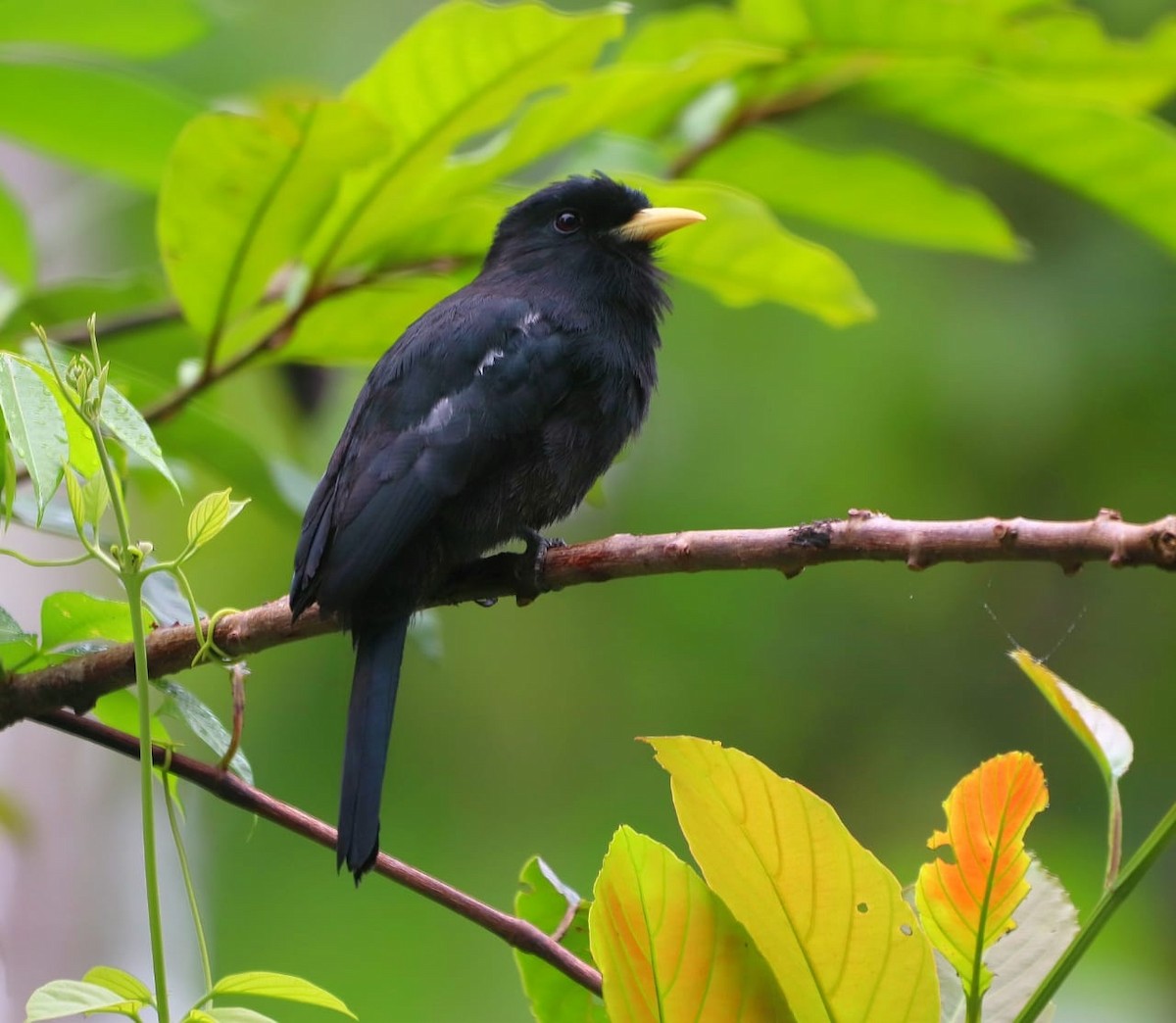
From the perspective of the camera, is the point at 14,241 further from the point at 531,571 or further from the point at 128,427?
the point at 128,427

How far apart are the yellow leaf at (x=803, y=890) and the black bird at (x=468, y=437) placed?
21.8 inches

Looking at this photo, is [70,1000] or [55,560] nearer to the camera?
[70,1000]

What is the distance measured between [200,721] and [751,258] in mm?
1110

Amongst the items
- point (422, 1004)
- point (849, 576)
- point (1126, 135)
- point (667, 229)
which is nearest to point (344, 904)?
point (422, 1004)

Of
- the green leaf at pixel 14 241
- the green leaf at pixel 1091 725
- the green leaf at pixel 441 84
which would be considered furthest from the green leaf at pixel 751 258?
the green leaf at pixel 1091 725

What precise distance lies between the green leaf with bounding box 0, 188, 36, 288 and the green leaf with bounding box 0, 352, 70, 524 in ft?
4.22

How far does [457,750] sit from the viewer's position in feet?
11.6

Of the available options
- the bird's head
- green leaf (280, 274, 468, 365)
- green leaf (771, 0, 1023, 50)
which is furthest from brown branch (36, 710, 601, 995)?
green leaf (771, 0, 1023, 50)

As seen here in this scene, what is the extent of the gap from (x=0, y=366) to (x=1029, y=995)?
0.88 metres

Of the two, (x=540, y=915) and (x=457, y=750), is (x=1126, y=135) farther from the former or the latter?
(x=457, y=750)

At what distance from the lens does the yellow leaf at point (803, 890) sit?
38.2 inches

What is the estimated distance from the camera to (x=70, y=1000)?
961 mm

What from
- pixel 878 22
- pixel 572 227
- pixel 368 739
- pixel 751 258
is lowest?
pixel 368 739

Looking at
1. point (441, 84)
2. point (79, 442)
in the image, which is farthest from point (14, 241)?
point (79, 442)
